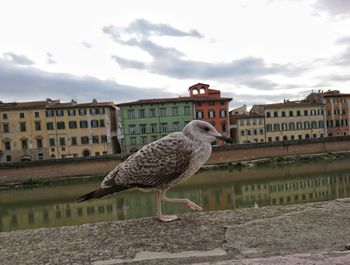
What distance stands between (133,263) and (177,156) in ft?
3.49

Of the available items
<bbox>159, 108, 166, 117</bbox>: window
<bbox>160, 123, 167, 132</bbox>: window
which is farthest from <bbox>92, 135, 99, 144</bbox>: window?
<bbox>159, 108, 166, 117</bbox>: window

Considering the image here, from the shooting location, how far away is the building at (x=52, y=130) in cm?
4781

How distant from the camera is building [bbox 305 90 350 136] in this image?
5875cm

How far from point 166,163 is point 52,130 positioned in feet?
159

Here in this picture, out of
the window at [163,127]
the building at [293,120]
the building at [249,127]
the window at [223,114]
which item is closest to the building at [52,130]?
the window at [163,127]

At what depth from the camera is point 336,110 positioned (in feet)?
194

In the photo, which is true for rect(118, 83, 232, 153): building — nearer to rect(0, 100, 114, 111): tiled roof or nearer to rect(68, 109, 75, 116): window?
rect(0, 100, 114, 111): tiled roof

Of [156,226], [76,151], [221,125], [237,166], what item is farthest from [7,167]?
[156,226]

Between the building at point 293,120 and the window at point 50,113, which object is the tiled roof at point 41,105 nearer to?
the window at point 50,113

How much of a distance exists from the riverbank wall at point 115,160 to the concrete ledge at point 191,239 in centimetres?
3668

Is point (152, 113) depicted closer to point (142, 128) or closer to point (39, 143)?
point (142, 128)

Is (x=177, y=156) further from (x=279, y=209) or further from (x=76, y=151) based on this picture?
(x=76, y=151)

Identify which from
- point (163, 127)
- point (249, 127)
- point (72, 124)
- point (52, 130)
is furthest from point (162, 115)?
point (52, 130)

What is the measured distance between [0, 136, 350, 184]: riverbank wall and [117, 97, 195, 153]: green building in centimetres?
1050
